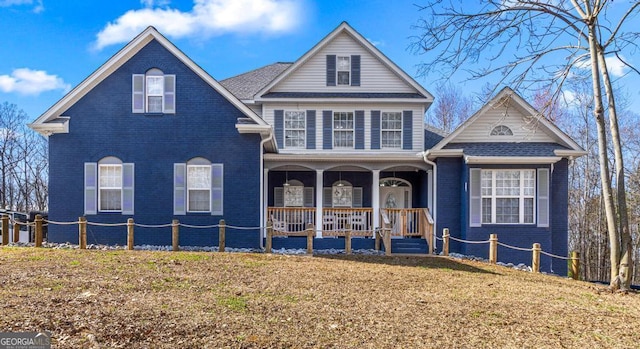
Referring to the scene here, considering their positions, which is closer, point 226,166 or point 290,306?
point 290,306

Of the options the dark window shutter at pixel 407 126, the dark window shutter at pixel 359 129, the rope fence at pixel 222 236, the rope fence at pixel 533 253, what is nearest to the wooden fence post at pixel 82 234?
the rope fence at pixel 222 236

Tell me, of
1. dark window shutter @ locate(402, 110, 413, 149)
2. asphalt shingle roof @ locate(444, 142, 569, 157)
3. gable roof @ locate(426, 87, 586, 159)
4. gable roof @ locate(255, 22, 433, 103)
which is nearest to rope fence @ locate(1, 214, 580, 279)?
gable roof @ locate(426, 87, 586, 159)

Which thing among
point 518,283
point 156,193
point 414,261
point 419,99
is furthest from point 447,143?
point 156,193

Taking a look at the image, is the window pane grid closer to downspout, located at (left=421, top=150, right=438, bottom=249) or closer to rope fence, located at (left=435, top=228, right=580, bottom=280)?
downspout, located at (left=421, top=150, right=438, bottom=249)

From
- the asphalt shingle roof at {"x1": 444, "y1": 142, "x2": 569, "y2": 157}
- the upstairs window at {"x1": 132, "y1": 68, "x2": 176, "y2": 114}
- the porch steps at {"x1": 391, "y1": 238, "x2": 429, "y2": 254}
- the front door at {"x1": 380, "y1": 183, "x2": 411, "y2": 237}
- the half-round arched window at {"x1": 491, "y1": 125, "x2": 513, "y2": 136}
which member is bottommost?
the porch steps at {"x1": 391, "y1": 238, "x2": 429, "y2": 254}

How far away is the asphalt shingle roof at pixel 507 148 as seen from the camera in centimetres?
1349

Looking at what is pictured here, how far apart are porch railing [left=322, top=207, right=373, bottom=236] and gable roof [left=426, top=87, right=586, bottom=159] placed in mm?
3338

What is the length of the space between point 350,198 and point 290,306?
11.0m

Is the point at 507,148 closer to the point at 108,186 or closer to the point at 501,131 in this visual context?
the point at 501,131

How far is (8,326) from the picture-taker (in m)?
4.76

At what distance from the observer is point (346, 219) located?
50.0 ft

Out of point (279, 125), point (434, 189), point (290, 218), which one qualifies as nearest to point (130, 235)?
point (290, 218)

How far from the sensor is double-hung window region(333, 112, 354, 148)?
1617 cm

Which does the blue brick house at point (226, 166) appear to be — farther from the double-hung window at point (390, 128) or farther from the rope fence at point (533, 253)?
the double-hung window at point (390, 128)
